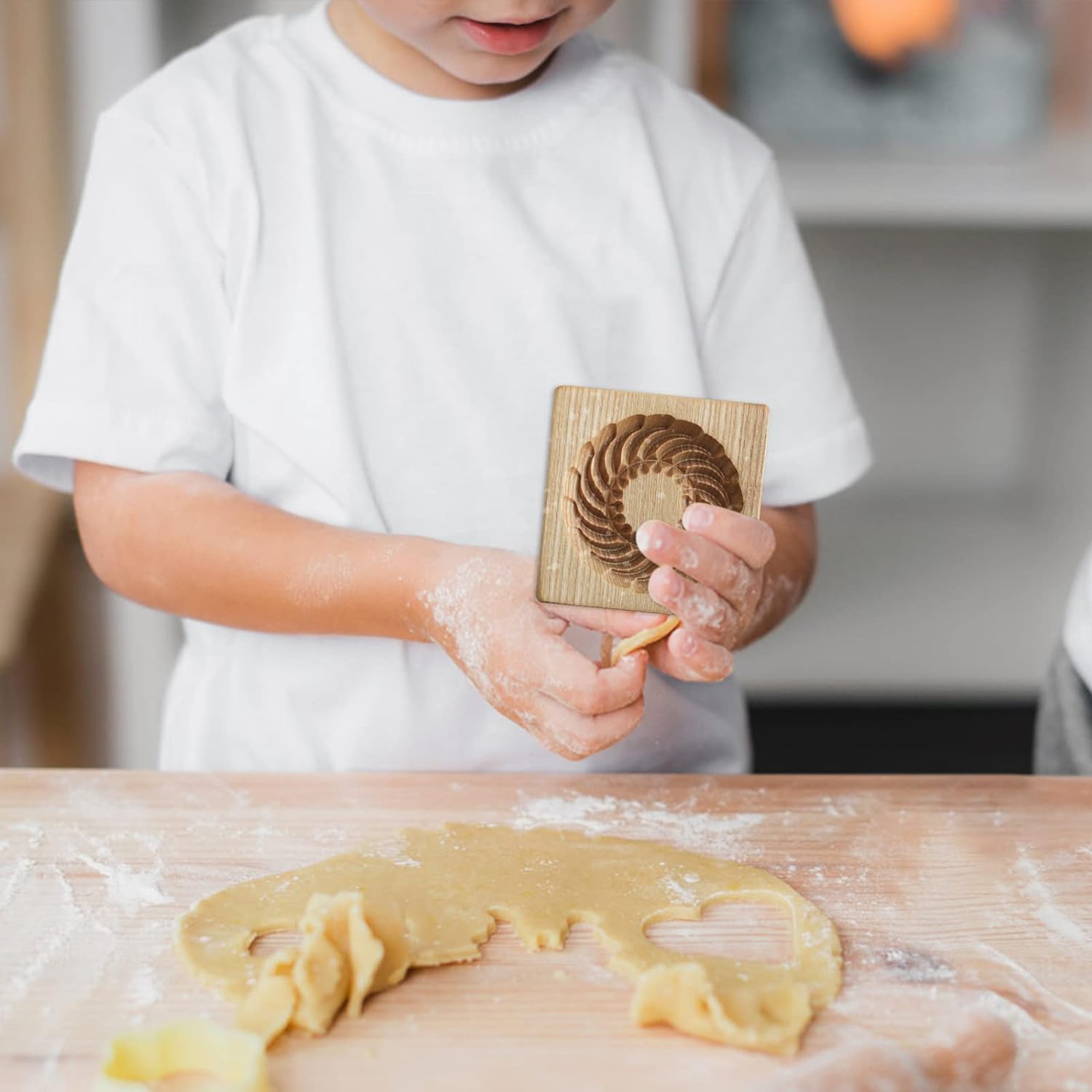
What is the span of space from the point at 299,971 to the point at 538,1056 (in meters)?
0.10

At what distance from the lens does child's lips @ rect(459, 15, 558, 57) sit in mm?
768

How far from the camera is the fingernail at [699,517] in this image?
0.66 meters

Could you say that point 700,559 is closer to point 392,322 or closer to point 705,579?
point 705,579

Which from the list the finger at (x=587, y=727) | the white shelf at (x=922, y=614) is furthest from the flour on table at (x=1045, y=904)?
the white shelf at (x=922, y=614)

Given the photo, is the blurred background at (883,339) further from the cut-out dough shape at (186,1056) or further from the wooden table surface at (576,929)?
the cut-out dough shape at (186,1056)

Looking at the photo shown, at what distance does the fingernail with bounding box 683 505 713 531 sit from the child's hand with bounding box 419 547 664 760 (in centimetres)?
7

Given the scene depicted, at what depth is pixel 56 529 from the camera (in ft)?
6.00

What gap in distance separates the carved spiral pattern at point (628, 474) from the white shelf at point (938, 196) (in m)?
1.20

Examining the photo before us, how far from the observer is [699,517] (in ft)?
2.17

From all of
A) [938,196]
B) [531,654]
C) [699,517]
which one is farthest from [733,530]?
[938,196]

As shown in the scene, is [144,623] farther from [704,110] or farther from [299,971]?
[299,971]

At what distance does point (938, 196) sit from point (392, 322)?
3.78ft

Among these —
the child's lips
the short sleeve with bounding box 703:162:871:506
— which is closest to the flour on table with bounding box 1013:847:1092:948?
the short sleeve with bounding box 703:162:871:506

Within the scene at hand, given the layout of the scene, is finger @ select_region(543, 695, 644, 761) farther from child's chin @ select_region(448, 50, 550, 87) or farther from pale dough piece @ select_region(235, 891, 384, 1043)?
child's chin @ select_region(448, 50, 550, 87)
